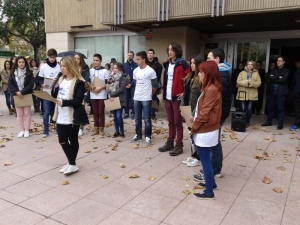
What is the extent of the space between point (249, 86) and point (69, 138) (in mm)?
5396

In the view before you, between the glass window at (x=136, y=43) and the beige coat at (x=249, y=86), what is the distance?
4.11 metres

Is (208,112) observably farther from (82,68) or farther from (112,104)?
(82,68)

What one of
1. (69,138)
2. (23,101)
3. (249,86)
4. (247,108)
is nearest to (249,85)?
(249,86)

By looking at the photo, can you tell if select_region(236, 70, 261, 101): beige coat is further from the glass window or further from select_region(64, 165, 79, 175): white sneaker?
select_region(64, 165, 79, 175): white sneaker

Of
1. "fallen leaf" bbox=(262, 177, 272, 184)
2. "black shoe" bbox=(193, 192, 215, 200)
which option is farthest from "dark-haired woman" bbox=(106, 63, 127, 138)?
"fallen leaf" bbox=(262, 177, 272, 184)

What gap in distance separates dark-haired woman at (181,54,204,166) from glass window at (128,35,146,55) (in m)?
6.09

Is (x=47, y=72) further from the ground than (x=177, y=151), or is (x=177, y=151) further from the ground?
(x=47, y=72)

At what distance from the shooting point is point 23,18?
840 inches

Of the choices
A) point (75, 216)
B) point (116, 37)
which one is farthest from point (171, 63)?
point (116, 37)

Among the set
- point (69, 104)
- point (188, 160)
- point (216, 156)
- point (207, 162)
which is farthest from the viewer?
point (188, 160)

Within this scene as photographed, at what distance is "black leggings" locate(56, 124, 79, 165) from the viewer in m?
4.14

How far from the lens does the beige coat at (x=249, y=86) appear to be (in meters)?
7.73

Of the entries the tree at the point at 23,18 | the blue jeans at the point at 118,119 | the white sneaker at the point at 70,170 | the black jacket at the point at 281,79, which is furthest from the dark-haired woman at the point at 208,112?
the tree at the point at 23,18

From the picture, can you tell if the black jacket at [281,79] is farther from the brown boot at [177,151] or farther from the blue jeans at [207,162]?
the blue jeans at [207,162]
